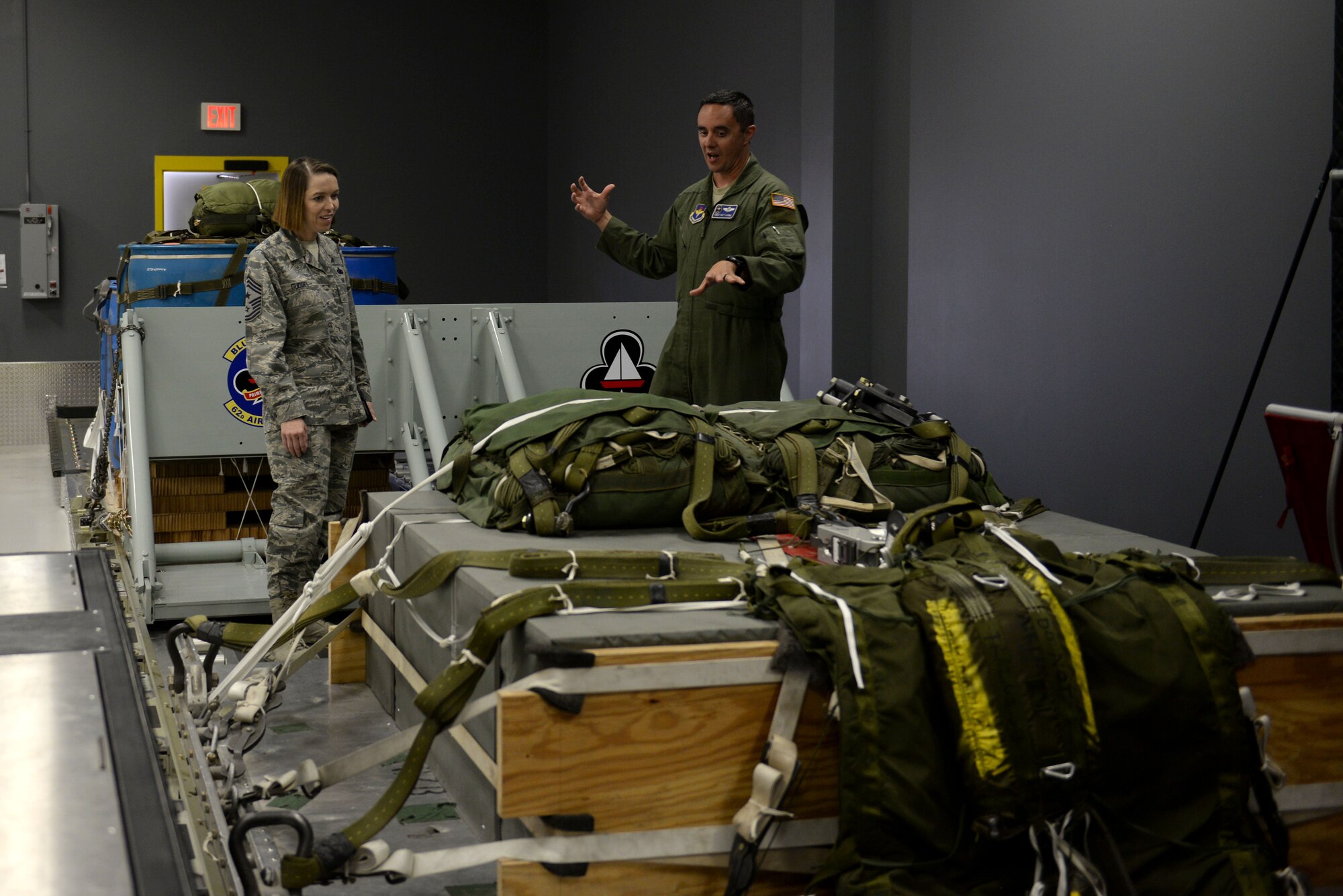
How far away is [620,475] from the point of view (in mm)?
2674

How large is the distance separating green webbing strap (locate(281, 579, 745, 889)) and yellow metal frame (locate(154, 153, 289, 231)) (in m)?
9.77

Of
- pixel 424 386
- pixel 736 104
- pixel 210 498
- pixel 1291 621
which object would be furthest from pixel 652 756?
pixel 210 498

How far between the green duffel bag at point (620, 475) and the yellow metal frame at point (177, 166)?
356 inches

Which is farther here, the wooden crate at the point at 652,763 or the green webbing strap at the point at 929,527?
the green webbing strap at the point at 929,527

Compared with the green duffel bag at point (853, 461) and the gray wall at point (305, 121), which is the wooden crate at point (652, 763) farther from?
the gray wall at point (305, 121)

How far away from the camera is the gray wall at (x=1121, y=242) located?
4.19 meters

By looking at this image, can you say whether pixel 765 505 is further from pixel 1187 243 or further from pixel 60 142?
pixel 60 142

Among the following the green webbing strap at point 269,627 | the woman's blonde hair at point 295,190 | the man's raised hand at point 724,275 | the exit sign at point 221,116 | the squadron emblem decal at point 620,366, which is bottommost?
the green webbing strap at point 269,627

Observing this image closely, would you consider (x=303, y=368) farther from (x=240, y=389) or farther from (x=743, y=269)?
(x=743, y=269)

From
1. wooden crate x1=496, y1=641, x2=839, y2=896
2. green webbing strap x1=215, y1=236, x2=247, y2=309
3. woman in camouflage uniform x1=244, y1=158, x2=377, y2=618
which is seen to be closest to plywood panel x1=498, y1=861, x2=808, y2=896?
wooden crate x1=496, y1=641, x2=839, y2=896

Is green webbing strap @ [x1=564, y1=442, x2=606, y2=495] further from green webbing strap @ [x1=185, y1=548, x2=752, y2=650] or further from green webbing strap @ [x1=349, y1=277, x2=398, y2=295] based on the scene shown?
green webbing strap @ [x1=349, y1=277, x2=398, y2=295]

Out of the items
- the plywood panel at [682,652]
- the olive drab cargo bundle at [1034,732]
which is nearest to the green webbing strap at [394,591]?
the plywood panel at [682,652]

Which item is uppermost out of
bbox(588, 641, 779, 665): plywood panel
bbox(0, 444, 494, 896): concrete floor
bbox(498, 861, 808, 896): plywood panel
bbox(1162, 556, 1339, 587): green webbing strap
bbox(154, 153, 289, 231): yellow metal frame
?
bbox(154, 153, 289, 231): yellow metal frame

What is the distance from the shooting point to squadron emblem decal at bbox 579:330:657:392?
5535 mm
